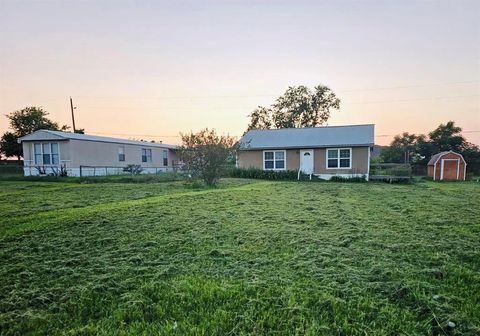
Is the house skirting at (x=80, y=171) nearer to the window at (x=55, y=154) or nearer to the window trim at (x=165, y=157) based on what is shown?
the window at (x=55, y=154)

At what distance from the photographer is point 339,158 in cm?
1820

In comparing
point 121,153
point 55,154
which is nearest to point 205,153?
point 121,153

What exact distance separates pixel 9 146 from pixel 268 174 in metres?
30.1

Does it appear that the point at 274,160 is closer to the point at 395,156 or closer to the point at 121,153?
the point at 121,153

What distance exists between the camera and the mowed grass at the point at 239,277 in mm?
2006

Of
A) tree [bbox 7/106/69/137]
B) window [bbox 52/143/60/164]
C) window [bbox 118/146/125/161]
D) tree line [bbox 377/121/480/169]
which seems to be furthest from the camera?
tree [bbox 7/106/69/137]

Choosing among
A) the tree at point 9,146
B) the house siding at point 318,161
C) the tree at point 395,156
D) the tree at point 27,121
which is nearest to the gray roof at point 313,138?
the house siding at point 318,161

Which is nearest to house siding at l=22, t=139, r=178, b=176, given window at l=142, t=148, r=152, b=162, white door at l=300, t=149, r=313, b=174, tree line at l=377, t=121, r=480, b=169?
window at l=142, t=148, r=152, b=162

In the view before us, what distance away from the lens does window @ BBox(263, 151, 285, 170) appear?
19.7 metres

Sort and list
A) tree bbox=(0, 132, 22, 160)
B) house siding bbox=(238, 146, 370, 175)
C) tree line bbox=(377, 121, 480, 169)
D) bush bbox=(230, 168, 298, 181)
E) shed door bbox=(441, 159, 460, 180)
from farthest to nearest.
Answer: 1. tree bbox=(0, 132, 22, 160)
2. tree line bbox=(377, 121, 480, 169)
3. shed door bbox=(441, 159, 460, 180)
4. bush bbox=(230, 168, 298, 181)
5. house siding bbox=(238, 146, 370, 175)

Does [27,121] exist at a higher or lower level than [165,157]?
higher

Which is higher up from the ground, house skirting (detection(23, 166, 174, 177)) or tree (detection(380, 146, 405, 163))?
tree (detection(380, 146, 405, 163))

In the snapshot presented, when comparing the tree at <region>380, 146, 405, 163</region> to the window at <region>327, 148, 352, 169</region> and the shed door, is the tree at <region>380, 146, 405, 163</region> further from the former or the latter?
the window at <region>327, 148, 352, 169</region>

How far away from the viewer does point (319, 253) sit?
3.47 metres
